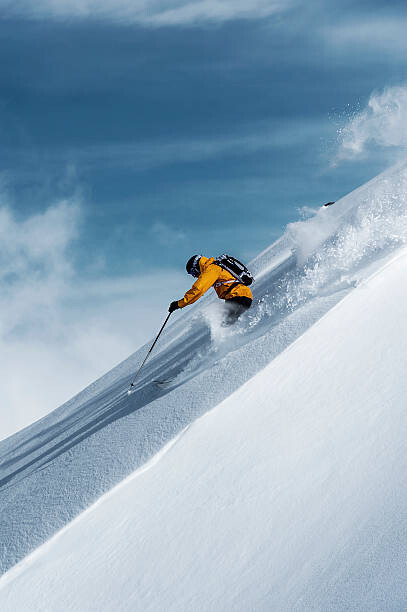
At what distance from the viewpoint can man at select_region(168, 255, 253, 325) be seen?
8.14 metres

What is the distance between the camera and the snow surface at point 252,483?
3996mm

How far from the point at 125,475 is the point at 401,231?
210 inches

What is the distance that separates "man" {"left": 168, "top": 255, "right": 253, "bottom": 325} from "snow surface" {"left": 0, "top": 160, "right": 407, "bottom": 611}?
873 mm

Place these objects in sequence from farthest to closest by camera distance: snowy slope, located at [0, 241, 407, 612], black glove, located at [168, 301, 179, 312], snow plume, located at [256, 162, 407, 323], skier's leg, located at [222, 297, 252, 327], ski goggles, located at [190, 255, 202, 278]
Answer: skier's leg, located at [222, 297, 252, 327] < ski goggles, located at [190, 255, 202, 278] < black glove, located at [168, 301, 179, 312] < snow plume, located at [256, 162, 407, 323] < snowy slope, located at [0, 241, 407, 612]

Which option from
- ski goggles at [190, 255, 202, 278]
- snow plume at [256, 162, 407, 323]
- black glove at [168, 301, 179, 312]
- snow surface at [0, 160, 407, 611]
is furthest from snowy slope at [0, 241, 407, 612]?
ski goggles at [190, 255, 202, 278]

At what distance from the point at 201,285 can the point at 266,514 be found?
13.3 feet

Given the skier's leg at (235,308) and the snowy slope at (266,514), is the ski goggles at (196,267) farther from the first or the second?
the snowy slope at (266,514)

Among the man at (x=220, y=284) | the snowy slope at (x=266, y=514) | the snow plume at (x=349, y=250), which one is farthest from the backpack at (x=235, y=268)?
the snowy slope at (x=266, y=514)

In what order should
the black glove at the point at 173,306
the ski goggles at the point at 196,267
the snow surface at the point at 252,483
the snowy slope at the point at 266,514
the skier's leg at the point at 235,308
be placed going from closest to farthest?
the snowy slope at the point at 266,514 → the snow surface at the point at 252,483 → the black glove at the point at 173,306 → the ski goggles at the point at 196,267 → the skier's leg at the point at 235,308

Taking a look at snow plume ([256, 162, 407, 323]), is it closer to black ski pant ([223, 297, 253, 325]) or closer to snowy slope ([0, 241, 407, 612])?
black ski pant ([223, 297, 253, 325])

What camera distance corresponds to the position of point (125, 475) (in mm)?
5336

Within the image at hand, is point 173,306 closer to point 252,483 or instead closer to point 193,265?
point 193,265

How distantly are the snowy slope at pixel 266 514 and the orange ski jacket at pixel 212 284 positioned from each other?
2.10m

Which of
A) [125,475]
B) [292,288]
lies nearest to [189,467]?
[125,475]
